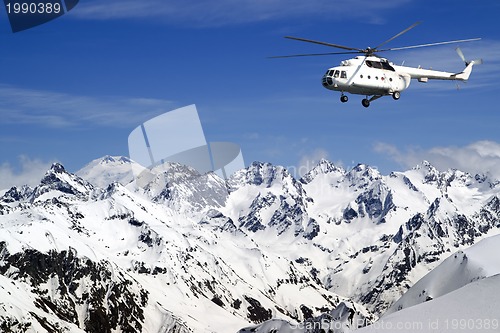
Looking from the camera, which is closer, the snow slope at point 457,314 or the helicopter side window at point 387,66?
the helicopter side window at point 387,66

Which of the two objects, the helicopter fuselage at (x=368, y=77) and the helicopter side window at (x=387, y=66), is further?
the helicopter side window at (x=387, y=66)

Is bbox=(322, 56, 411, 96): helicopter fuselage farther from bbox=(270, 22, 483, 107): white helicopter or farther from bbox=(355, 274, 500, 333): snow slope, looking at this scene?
bbox=(355, 274, 500, 333): snow slope

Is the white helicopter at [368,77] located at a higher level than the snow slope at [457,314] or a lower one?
higher

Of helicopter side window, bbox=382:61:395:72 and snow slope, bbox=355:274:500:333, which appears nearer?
helicopter side window, bbox=382:61:395:72

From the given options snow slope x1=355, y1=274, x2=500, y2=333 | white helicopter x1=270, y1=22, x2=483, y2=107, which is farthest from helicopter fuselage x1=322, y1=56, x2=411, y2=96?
snow slope x1=355, y1=274, x2=500, y2=333

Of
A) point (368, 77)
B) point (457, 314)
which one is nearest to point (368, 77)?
point (368, 77)

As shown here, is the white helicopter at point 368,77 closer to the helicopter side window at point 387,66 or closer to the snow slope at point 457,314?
the helicopter side window at point 387,66

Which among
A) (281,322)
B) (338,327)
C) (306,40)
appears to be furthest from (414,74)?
(281,322)

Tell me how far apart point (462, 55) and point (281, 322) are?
91.2m

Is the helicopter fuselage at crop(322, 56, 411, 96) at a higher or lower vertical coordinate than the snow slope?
higher

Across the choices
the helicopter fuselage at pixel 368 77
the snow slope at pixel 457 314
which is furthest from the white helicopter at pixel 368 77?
the snow slope at pixel 457 314

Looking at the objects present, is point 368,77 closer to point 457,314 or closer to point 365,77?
point 365,77

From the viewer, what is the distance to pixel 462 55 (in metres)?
119

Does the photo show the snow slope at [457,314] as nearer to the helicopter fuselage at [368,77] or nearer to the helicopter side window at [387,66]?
the helicopter fuselage at [368,77]
